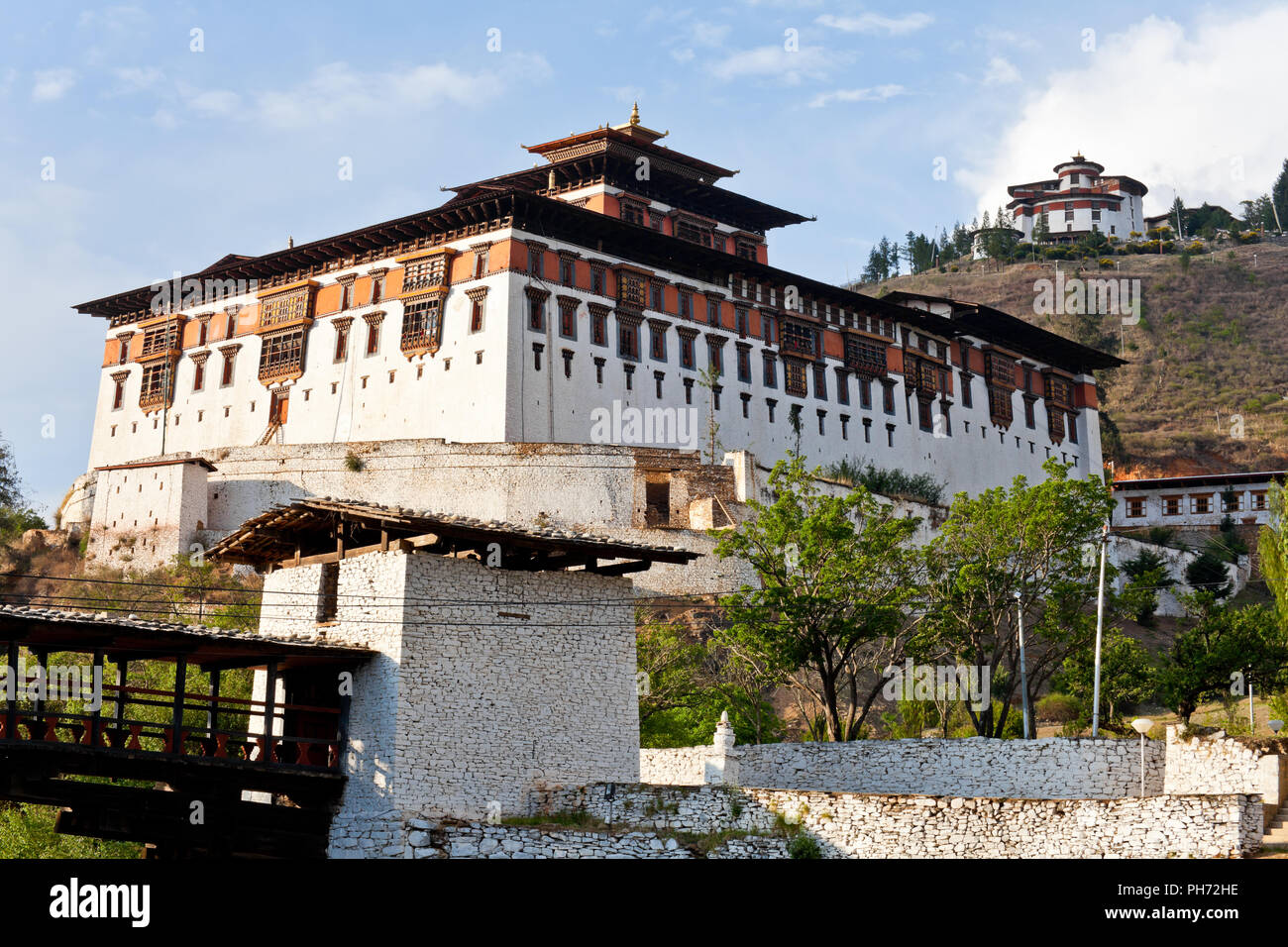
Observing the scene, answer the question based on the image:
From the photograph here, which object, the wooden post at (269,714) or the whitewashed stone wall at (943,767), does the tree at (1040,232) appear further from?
the wooden post at (269,714)

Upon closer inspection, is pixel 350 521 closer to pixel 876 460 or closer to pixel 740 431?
pixel 740 431

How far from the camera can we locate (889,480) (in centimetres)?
6856

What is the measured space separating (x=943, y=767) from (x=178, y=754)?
15440mm

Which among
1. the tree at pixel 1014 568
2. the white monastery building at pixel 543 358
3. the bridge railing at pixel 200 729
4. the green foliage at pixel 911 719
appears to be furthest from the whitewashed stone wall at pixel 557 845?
the white monastery building at pixel 543 358

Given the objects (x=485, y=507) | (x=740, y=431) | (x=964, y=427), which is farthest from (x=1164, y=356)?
(x=485, y=507)

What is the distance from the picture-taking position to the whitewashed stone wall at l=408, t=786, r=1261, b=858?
25.4 m

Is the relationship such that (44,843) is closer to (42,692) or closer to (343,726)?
(42,692)

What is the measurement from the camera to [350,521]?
1195 inches

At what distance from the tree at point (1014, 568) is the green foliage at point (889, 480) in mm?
21836

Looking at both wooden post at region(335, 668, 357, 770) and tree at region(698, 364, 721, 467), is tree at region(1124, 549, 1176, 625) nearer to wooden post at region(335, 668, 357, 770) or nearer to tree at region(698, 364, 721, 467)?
tree at region(698, 364, 721, 467)

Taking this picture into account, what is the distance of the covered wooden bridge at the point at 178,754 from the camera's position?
82.0 ft

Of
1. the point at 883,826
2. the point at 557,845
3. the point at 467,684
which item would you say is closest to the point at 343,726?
the point at 467,684

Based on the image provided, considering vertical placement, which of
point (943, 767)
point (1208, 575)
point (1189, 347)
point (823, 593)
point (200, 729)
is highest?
point (1189, 347)
